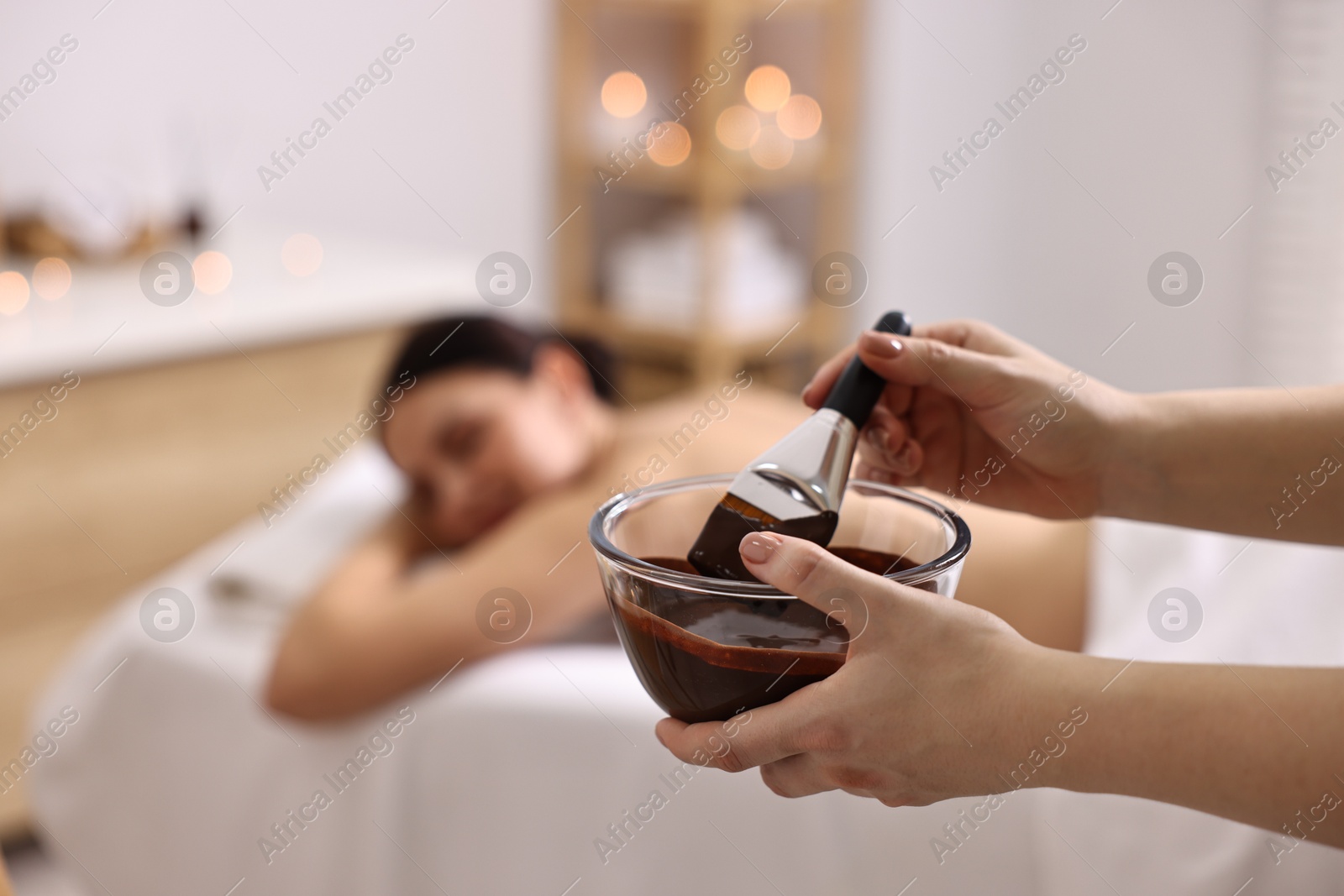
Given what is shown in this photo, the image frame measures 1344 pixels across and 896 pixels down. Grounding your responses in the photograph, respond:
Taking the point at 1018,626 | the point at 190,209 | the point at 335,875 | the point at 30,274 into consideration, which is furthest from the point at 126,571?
the point at 1018,626

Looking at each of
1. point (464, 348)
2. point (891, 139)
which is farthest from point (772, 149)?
point (464, 348)

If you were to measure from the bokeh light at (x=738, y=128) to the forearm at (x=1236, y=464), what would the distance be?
197 cm

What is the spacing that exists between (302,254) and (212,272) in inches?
7.9

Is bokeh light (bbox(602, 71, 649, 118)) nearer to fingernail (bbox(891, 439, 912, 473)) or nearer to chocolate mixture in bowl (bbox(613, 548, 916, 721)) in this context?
fingernail (bbox(891, 439, 912, 473))

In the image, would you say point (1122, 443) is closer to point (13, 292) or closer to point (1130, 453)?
point (1130, 453)

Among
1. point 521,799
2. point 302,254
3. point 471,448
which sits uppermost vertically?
point 302,254

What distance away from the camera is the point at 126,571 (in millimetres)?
1722

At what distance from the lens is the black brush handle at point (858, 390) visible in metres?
0.63

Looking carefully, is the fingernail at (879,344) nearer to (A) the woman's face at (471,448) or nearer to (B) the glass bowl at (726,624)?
(B) the glass bowl at (726,624)

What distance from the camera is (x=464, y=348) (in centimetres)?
143

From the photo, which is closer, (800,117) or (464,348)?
(464,348)

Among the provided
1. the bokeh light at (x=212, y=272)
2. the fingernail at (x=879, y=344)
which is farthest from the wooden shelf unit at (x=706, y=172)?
the fingernail at (x=879, y=344)

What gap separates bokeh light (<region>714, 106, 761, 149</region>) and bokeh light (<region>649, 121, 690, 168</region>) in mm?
104

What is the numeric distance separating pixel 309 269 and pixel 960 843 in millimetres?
1577
